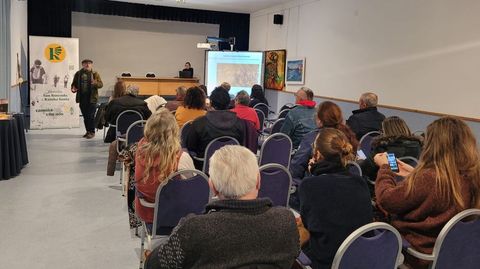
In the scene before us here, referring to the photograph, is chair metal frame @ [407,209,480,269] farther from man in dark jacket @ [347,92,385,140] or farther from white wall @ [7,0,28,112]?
white wall @ [7,0,28,112]

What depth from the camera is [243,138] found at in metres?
4.46

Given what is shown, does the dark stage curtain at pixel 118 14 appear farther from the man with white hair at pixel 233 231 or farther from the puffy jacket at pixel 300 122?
the man with white hair at pixel 233 231

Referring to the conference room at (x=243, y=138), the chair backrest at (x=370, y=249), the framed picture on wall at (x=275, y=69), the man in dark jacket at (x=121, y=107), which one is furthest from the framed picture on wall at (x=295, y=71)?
the chair backrest at (x=370, y=249)

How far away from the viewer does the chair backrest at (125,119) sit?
5.47 meters

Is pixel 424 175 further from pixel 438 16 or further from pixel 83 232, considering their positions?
pixel 438 16

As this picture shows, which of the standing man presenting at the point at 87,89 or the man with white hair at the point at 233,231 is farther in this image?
the standing man presenting at the point at 87,89

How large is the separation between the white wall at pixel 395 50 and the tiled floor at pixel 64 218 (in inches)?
184

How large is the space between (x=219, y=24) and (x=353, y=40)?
5.93 metres

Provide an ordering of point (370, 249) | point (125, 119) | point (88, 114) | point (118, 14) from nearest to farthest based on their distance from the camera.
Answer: point (370, 249) < point (125, 119) < point (88, 114) < point (118, 14)

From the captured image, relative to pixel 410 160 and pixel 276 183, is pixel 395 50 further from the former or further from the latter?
pixel 276 183

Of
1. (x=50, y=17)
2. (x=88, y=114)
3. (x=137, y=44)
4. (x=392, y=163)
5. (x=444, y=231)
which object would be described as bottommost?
(x=88, y=114)

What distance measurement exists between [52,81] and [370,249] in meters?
8.68

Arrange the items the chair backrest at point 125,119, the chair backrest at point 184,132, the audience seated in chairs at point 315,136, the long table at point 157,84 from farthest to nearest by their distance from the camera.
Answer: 1. the long table at point 157,84
2. the chair backrest at point 125,119
3. the chair backrest at point 184,132
4. the audience seated in chairs at point 315,136

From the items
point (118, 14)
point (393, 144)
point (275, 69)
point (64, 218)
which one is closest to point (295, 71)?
point (275, 69)
